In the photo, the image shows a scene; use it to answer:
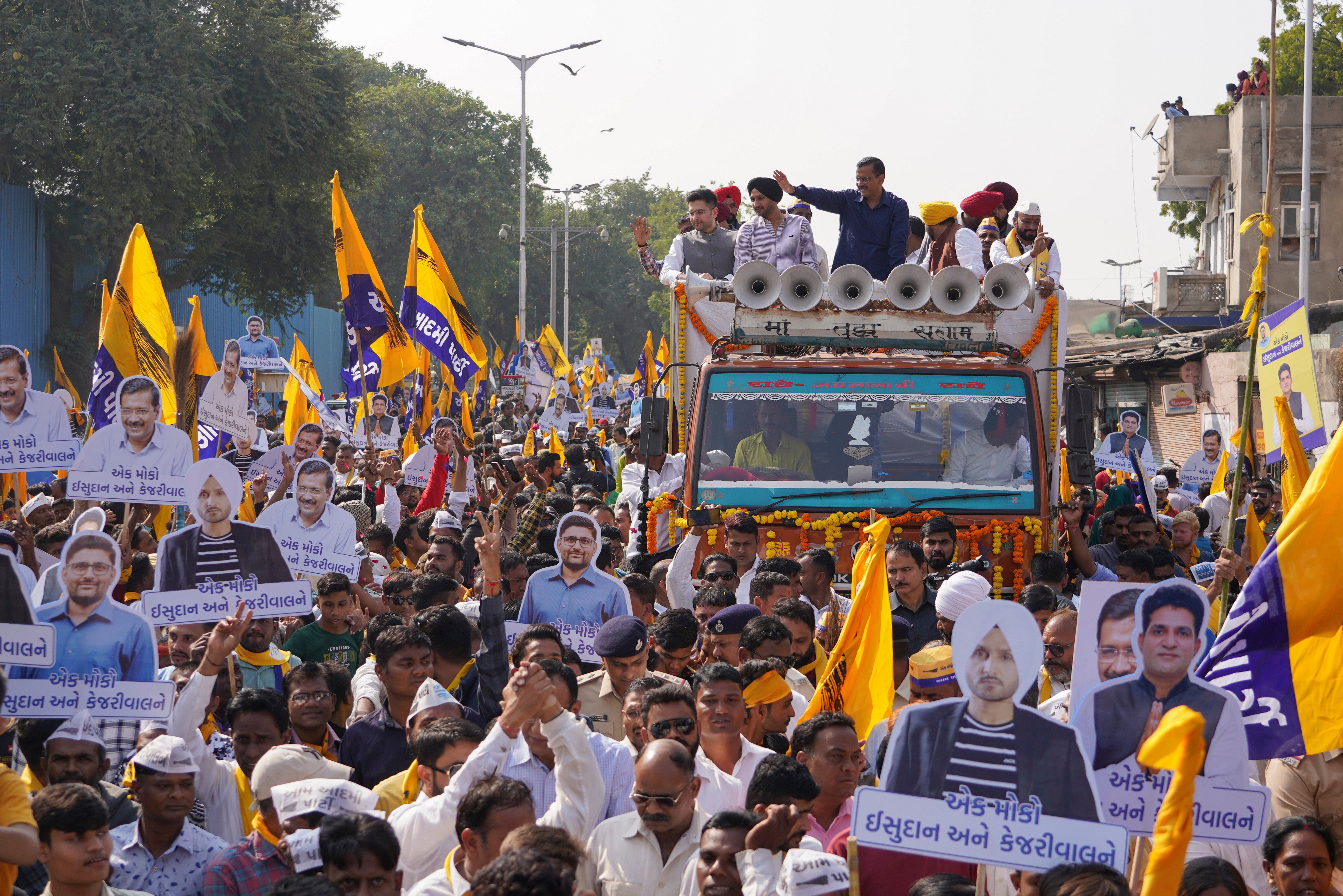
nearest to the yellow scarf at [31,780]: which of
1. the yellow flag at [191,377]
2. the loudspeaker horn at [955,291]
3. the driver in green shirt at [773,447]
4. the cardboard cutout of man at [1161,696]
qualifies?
the cardboard cutout of man at [1161,696]

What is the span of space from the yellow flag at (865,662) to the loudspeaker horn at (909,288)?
3.45 metres

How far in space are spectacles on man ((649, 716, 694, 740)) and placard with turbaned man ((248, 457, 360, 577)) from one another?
3157mm

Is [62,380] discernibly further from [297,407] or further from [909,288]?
[909,288]

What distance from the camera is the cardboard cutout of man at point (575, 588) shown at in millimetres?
6871

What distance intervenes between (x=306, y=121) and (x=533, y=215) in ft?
141

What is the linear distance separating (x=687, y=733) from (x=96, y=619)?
239 centimetres

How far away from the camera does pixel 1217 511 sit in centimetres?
1281

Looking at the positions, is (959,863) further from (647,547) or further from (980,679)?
(647,547)

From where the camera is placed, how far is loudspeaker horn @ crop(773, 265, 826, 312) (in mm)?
9180

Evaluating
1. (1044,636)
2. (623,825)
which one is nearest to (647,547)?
(1044,636)

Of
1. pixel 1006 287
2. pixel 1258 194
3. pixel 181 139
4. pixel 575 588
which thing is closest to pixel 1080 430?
pixel 1006 287

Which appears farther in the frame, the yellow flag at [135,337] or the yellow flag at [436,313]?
the yellow flag at [436,313]

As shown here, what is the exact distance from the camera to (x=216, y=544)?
20.2 ft

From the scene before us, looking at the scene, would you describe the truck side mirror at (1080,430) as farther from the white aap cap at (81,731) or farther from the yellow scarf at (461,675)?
the white aap cap at (81,731)
